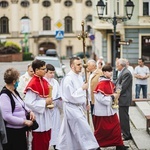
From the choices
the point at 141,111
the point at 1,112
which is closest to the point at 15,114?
the point at 1,112

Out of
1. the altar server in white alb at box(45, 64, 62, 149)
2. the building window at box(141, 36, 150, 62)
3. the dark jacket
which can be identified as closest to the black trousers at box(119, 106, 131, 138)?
the dark jacket

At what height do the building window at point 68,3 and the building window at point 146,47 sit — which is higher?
the building window at point 68,3

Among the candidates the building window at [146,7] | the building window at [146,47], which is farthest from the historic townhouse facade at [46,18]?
the building window at [146,7]

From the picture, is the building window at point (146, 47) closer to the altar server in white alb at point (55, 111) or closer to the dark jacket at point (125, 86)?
the dark jacket at point (125, 86)

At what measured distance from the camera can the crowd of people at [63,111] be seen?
864 centimetres

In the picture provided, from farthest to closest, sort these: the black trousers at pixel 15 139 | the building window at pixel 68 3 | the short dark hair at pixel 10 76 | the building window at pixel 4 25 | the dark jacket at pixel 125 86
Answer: the building window at pixel 68 3 < the building window at pixel 4 25 < the dark jacket at pixel 125 86 < the black trousers at pixel 15 139 < the short dark hair at pixel 10 76

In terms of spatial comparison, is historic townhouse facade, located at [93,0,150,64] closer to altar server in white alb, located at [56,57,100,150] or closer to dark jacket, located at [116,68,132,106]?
dark jacket, located at [116,68,132,106]

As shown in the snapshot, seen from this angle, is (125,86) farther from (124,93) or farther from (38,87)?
(38,87)

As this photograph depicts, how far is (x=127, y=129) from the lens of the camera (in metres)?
12.3

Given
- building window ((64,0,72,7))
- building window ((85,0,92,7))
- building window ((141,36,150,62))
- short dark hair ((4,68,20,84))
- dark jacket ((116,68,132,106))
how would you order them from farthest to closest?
building window ((85,0,92,7))
building window ((64,0,72,7))
building window ((141,36,150,62))
dark jacket ((116,68,132,106))
short dark hair ((4,68,20,84))

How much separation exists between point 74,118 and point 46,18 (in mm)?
64302

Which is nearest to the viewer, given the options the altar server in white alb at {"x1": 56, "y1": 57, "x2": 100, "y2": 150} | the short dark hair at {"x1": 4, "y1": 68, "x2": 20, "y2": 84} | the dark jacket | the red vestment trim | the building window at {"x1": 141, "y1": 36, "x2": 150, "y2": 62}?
the short dark hair at {"x1": 4, "y1": 68, "x2": 20, "y2": 84}

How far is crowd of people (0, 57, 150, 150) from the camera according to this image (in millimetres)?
8641

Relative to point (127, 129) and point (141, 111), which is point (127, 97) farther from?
point (141, 111)
